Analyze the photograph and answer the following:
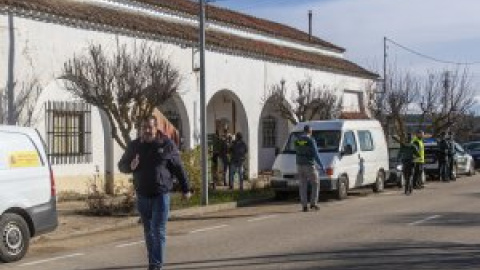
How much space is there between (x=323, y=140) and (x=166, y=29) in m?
6.47

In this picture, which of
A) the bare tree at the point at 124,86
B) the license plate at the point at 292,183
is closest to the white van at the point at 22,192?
the bare tree at the point at 124,86

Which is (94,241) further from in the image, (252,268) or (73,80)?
(73,80)

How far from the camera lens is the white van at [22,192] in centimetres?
1116

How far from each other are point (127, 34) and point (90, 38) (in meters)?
1.60

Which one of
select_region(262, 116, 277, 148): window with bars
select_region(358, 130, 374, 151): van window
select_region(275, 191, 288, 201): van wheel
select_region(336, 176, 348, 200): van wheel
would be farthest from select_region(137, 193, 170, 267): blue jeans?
select_region(262, 116, 277, 148): window with bars

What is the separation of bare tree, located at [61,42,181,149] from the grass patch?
7.25ft

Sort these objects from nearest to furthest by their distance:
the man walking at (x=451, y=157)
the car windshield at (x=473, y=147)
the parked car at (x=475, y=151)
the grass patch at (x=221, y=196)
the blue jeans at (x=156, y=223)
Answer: the blue jeans at (x=156, y=223)
the grass patch at (x=221, y=196)
the man walking at (x=451, y=157)
the parked car at (x=475, y=151)
the car windshield at (x=473, y=147)

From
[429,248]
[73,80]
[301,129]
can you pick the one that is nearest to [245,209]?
[301,129]

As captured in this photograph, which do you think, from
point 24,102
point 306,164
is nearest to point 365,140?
point 306,164

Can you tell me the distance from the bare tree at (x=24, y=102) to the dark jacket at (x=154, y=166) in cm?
936

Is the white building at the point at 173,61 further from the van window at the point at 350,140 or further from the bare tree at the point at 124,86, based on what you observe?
the van window at the point at 350,140

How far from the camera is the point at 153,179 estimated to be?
29.7 ft

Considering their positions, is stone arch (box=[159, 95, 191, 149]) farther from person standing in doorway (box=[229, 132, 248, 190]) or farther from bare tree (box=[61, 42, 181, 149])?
bare tree (box=[61, 42, 181, 149])

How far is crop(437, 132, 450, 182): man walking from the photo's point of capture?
2806cm
